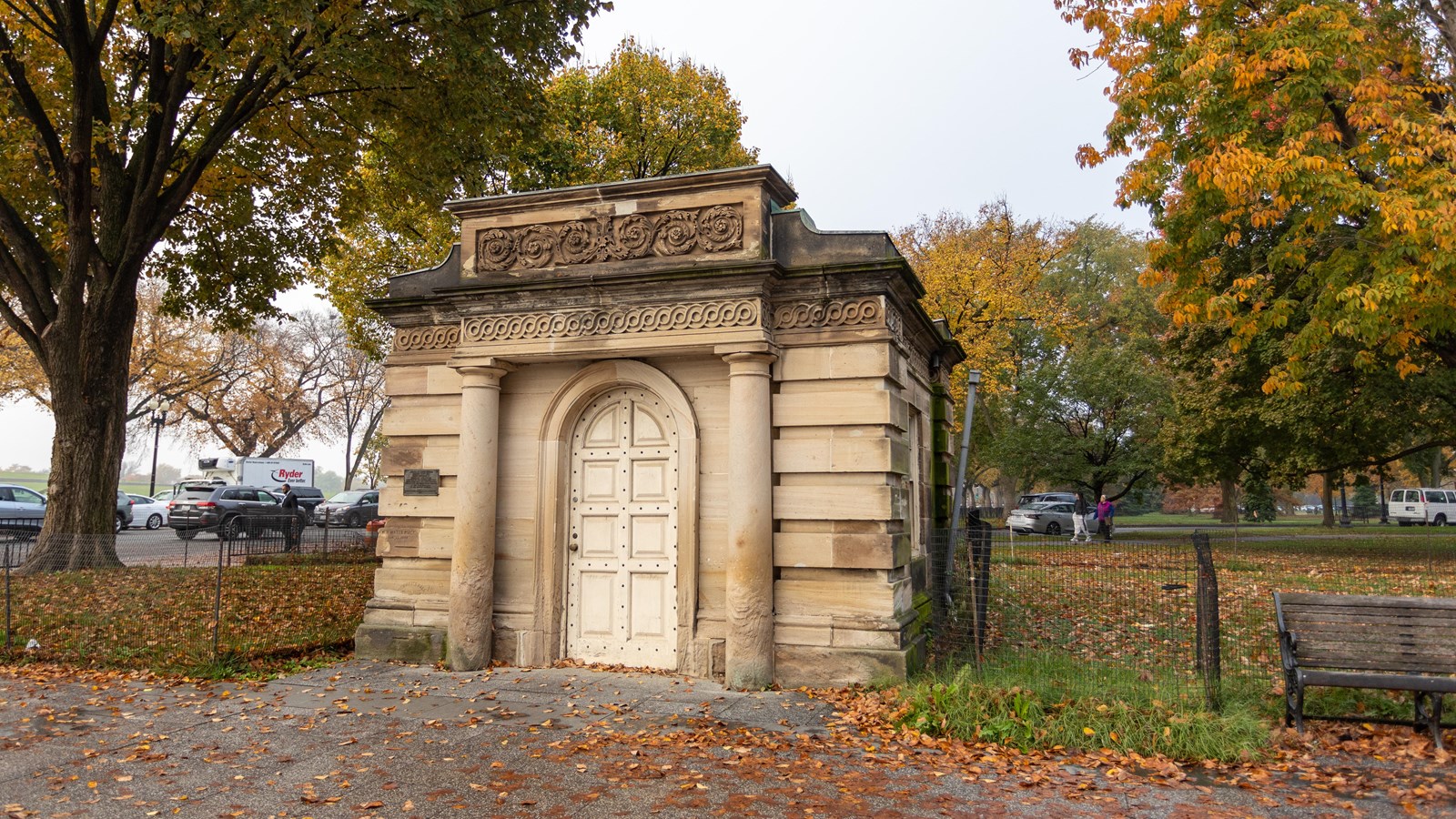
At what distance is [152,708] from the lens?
→ 730cm

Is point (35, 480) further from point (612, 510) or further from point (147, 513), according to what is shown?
point (612, 510)

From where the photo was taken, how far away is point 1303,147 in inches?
510

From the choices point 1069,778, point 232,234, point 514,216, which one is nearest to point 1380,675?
point 1069,778

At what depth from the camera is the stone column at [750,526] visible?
780 centimetres

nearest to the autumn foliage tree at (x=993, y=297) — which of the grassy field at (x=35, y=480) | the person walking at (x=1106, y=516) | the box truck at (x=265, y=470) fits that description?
the person walking at (x=1106, y=516)

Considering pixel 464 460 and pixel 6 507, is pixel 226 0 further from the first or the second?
pixel 6 507

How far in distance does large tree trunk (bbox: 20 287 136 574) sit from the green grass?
13.3m

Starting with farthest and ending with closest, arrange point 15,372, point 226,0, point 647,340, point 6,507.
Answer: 1. point 15,372
2. point 6,507
3. point 226,0
4. point 647,340

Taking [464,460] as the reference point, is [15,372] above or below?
above

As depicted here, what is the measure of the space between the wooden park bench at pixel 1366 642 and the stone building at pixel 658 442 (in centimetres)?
294

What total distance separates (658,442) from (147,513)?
33.3 m

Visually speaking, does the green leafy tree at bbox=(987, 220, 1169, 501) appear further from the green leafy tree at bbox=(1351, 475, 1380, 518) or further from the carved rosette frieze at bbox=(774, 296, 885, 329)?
the green leafy tree at bbox=(1351, 475, 1380, 518)

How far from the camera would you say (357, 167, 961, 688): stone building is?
7.93m

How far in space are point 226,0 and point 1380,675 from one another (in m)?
13.2
